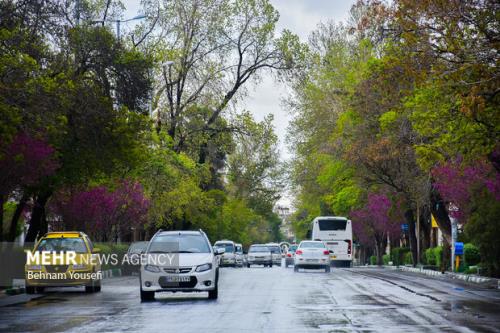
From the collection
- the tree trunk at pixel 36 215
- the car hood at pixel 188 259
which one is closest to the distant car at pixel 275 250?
the tree trunk at pixel 36 215

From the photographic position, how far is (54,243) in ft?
97.3

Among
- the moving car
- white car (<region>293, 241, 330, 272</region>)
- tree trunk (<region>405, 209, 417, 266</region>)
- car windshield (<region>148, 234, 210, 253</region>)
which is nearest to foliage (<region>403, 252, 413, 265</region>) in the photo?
tree trunk (<region>405, 209, 417, 266</region>)

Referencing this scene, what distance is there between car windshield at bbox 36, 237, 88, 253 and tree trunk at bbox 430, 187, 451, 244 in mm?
24761

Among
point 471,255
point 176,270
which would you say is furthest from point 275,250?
point 176,270

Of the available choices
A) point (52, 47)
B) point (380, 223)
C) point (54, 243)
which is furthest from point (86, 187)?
A: point (380, 223)

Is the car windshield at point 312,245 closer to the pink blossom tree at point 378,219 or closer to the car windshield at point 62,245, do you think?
the pink blossom tree at point 378,219

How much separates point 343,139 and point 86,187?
20.2 m

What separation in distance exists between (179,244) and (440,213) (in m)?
30.8

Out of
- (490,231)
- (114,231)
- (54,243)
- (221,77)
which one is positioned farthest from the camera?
(221,77)

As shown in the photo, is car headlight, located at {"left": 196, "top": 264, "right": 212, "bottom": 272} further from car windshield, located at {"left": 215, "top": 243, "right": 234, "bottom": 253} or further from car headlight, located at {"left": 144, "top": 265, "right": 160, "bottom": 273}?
car windshield, located at {"left": 215, "top": 243, "right": 234, "bottom": 253}

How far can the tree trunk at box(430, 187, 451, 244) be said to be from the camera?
5153 cm

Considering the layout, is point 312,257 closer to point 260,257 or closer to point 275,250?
point 260,257

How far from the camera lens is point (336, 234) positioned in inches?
2611

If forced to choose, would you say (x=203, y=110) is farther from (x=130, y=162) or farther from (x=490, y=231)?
(x=490, y=231)
